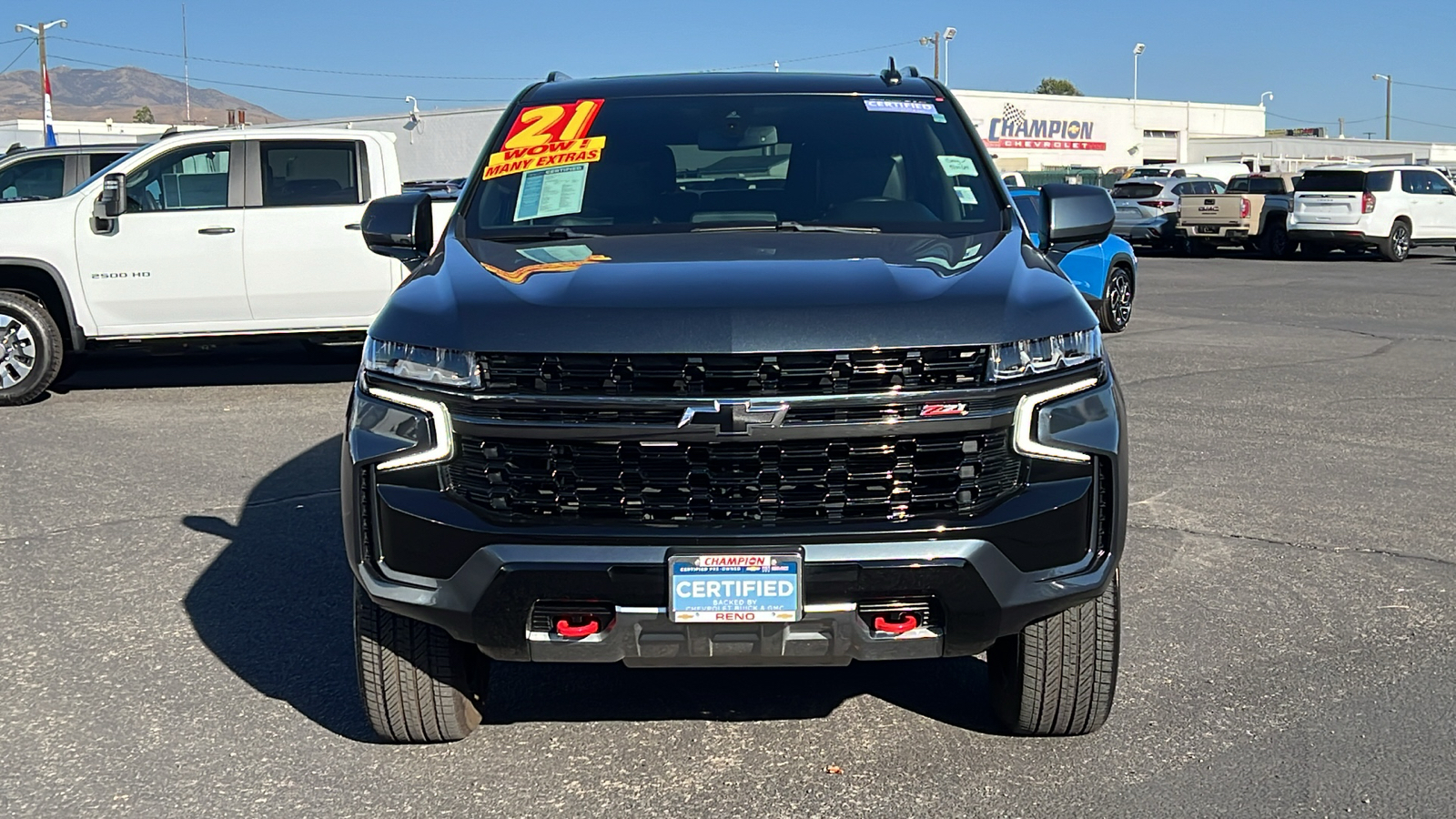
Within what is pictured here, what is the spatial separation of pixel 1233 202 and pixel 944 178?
25.6 m

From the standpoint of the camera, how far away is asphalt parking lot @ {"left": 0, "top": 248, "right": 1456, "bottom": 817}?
372cm

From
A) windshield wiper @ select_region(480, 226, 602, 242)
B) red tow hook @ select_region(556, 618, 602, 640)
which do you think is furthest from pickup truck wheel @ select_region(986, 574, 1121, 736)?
windshield wiper @ select_region(480, 226, 602, 242)

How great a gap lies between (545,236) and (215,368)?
8.59 m

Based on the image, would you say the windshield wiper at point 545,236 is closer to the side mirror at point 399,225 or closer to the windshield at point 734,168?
the windshield at point 734,168

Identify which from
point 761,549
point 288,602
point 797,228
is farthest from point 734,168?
point 288,602

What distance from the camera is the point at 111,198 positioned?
10203 millimetres

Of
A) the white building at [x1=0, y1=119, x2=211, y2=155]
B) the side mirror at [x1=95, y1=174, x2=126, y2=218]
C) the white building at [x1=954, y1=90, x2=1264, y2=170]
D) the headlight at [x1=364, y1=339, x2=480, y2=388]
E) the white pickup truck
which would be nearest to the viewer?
the headlight at [x1=364, y1=339, x2=480, y2=388]

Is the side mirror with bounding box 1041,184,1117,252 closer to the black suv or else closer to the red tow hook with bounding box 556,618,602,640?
the black suv

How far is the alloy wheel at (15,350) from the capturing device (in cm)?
1029

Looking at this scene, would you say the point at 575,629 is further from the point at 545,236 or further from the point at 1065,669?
the point at 545,236

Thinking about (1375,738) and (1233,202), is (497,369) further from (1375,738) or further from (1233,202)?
(1233,202)

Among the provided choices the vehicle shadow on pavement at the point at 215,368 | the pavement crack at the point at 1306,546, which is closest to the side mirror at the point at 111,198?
the vehicle shadow on pavement at the point at 215,368

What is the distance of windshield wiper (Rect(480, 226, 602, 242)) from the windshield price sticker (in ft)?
1.34

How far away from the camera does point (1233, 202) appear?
28594 millimetres
